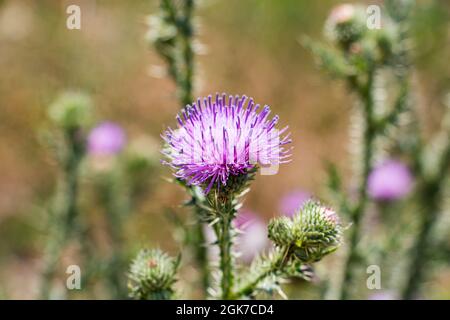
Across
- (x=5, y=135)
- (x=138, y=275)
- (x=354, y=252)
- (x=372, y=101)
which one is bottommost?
(x=138, y=275)

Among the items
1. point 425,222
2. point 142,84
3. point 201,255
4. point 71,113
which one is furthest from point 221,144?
point 142,84

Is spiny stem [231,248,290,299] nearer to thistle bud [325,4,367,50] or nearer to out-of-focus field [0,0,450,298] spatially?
thistle bud [325,4,367,50]

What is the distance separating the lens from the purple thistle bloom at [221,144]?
2.09 metres

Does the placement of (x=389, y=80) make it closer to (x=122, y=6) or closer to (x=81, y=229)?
(x=81, y=229)

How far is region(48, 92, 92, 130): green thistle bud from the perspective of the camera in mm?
4043

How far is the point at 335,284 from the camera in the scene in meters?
3.67

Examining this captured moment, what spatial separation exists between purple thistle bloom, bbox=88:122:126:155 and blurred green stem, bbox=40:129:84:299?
0.63 metres

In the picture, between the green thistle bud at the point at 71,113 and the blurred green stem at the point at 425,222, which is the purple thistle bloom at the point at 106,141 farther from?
the blurred green stem at the point at 425,222

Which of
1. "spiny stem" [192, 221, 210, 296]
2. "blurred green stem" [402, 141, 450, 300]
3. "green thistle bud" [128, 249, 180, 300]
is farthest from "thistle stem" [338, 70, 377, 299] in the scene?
"green thistle bud" [128, 249, 180, 300]

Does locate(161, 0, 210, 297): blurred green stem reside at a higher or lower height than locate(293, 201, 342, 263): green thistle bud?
higher

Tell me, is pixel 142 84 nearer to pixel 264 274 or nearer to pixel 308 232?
pixel 264 274

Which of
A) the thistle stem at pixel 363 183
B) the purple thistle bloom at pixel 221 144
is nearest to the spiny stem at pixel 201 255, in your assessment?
the thistle stem at pixel 363 183
